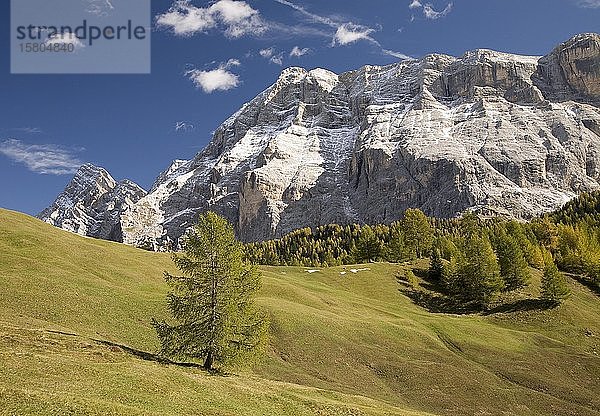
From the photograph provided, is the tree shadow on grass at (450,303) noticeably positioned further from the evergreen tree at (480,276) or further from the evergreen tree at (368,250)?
the evergreen tree at (368,250)

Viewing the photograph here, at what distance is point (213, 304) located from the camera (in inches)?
1582

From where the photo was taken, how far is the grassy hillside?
90.2 ft

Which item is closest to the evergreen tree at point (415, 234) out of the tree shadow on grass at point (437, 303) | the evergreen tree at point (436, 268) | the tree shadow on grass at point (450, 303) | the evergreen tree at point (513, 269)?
the evergreen tree at point (436, 268)

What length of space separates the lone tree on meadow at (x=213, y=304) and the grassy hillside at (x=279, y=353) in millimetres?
2494

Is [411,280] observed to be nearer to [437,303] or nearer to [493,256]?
[437,303]

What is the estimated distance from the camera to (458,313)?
95250 mm

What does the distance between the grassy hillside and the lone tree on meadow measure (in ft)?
8.18

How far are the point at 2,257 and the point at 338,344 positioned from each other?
38915 mm

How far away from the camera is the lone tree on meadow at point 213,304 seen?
128 feet

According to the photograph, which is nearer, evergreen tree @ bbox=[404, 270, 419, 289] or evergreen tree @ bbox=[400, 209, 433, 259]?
evergreen tree @ bbox=[404, 270, 419, 289]

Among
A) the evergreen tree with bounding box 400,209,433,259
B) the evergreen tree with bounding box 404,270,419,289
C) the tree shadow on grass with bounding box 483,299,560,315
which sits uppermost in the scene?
the evergreen tree with bounding box 400,209,433,259

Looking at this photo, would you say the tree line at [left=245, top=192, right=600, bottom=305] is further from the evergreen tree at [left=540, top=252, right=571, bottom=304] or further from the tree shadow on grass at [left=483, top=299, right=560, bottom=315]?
the tree shadow on grass at [left=483, top=299, right=560, bottom=315]

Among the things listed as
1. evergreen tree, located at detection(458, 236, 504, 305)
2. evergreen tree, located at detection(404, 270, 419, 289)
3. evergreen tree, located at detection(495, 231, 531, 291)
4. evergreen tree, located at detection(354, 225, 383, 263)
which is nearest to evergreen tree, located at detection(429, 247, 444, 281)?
evergreen tree, located at detection(404, 270, 419, 289)

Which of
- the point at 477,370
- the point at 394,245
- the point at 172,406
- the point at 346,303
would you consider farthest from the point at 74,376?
the point at 394,245
